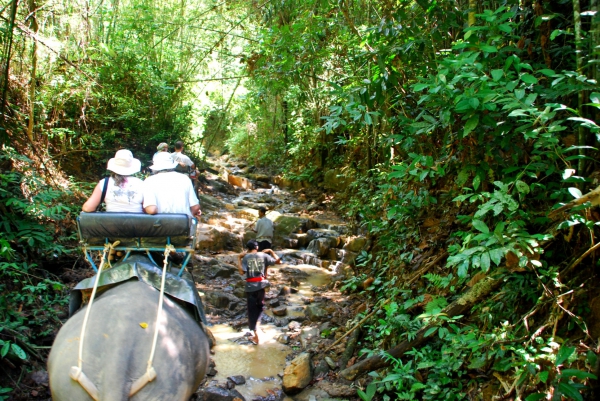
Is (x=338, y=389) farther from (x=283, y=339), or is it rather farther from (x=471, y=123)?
(x=471, y=123)

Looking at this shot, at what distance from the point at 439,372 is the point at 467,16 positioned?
11.8ft

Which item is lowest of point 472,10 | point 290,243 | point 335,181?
point 290,243

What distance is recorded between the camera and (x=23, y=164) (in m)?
5.93

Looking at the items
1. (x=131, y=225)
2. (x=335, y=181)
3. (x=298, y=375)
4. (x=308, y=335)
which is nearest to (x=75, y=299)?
(x=131, y=225)

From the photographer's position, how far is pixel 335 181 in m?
16.6

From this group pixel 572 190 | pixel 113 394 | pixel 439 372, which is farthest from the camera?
pixel 439 372

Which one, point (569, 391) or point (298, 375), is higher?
point (569, 391)

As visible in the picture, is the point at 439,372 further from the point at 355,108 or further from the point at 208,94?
the point at 208,94

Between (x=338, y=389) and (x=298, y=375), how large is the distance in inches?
21.3

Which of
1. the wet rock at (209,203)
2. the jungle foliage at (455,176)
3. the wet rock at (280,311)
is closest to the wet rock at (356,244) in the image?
the jungle foliage at (455,176)

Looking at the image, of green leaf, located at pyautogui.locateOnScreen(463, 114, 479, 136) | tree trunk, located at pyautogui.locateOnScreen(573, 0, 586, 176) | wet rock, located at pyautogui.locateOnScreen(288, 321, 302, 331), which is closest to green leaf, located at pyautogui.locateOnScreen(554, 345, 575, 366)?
tree trunk, located at pyautogui.locateOnScreen(573, 0, 586, 176)

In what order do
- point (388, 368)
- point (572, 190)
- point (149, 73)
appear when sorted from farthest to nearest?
point (149, 73) < point (388, 368) < point (572, 190)

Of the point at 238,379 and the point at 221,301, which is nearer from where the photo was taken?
the point at 238,379

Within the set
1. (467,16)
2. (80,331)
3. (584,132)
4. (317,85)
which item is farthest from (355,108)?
(317,85)
